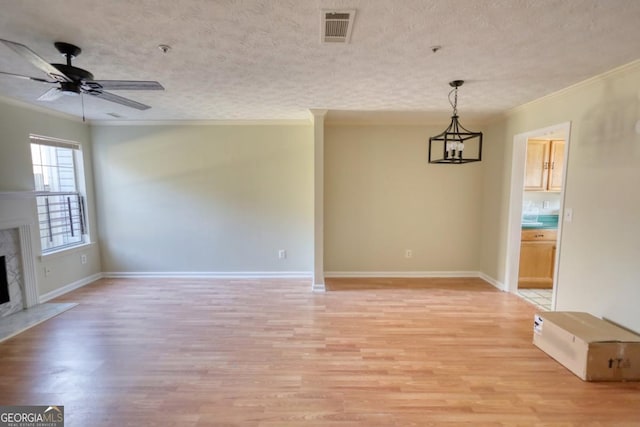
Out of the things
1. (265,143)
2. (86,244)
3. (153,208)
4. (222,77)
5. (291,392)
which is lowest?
(291,392)

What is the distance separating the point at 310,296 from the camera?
3936 mm

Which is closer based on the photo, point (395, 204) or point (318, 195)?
point (318, 195)

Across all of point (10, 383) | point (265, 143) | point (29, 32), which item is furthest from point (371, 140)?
point (10, 383)

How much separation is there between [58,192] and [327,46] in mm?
4410

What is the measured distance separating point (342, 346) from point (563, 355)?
186 centimetres

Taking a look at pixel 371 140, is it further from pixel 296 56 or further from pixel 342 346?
pixel 342 346

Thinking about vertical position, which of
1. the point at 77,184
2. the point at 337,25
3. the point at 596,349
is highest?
the point at 337,25

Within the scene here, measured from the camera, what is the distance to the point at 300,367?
7.84 ft

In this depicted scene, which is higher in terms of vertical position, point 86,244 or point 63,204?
point 63,204

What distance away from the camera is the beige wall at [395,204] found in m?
4.55

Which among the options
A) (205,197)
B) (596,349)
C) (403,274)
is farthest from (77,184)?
(596,349)

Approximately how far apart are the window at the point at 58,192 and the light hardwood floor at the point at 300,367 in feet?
3.34

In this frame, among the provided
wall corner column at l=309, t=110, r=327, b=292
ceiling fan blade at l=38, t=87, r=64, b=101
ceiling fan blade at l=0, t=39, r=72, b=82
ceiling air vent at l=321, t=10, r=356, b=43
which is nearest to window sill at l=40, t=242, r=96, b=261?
ceiling fan blade at l=38, t=87, r=64, b=101

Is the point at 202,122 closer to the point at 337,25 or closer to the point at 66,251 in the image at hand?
the point at 66,251
